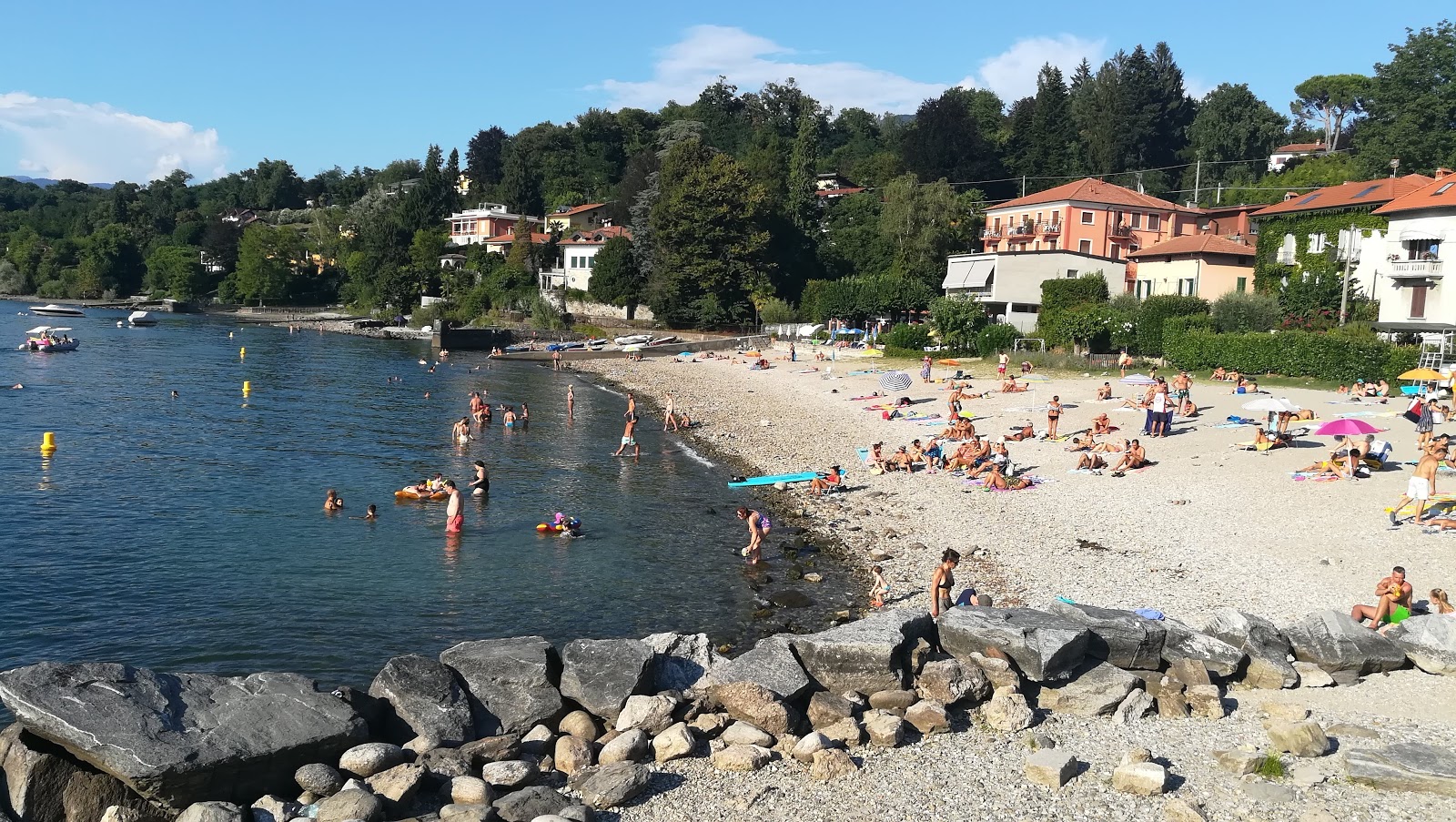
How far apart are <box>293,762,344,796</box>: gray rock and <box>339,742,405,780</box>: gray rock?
181 millimetres

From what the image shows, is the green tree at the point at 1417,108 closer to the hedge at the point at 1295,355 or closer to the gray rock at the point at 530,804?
the hedge at the point at 1295,355

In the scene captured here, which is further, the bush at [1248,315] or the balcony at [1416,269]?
the bush at [1248,315]

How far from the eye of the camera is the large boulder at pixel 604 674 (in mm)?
12758

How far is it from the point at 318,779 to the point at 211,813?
1107 millimetres

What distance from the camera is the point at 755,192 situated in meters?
78.3

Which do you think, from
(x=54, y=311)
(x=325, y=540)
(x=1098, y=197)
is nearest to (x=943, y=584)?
(x=325, y=540)

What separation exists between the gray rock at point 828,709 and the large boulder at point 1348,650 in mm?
6208

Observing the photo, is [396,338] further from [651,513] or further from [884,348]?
[651,513]

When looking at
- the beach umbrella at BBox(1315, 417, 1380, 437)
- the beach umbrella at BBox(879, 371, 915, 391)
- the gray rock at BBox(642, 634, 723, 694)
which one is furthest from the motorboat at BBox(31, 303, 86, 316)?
the beach umbrella at BBox(1315, 417, 1380, 437)

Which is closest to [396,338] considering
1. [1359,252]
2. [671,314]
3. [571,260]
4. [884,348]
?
[571,260]

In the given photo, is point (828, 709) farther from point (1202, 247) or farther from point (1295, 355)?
point (1202, 247)

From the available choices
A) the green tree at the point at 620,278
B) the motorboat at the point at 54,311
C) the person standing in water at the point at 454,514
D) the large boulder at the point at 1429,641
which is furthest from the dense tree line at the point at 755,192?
the large boulder at the point at 1429,641

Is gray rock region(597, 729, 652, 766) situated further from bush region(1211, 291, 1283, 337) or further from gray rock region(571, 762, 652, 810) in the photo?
bush region(1211, 291, 1283, 337)

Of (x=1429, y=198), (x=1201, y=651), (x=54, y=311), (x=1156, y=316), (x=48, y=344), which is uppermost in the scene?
(x=1429, y=198)
